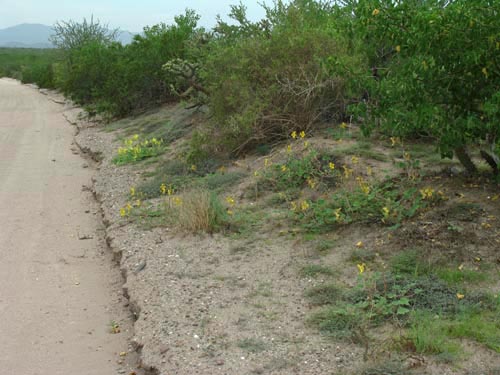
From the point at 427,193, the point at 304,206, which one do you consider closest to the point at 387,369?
the point at 427,193

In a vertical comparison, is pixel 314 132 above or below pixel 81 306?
Answer: above

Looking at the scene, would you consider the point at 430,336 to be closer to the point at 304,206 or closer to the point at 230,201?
the point at 304,206

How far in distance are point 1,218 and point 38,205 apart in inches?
31.3

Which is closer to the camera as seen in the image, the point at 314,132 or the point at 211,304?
the point at 211,304

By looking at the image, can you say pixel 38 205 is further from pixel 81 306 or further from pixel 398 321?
pixel 398 321

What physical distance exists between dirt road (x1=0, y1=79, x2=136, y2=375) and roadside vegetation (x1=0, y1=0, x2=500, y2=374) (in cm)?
82

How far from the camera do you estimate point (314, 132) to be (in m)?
9.62

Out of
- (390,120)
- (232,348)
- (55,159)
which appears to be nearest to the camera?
(232,348)

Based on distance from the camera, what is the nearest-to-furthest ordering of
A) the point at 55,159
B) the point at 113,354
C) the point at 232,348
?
the point at 232,348 < the point at 113,354 < the point at 55,159

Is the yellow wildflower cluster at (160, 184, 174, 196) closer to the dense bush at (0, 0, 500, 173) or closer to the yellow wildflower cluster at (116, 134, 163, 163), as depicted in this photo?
the dense bush at (0, 0, 500, 173)

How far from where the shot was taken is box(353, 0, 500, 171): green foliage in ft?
17.6

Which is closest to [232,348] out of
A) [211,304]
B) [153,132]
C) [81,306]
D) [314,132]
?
[211,304]

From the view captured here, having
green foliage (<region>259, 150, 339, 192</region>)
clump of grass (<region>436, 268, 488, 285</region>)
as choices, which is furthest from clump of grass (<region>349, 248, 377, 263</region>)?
green foliage (<region>259, 150, 339, 192</region>)

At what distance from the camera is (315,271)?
5957 millimetres
